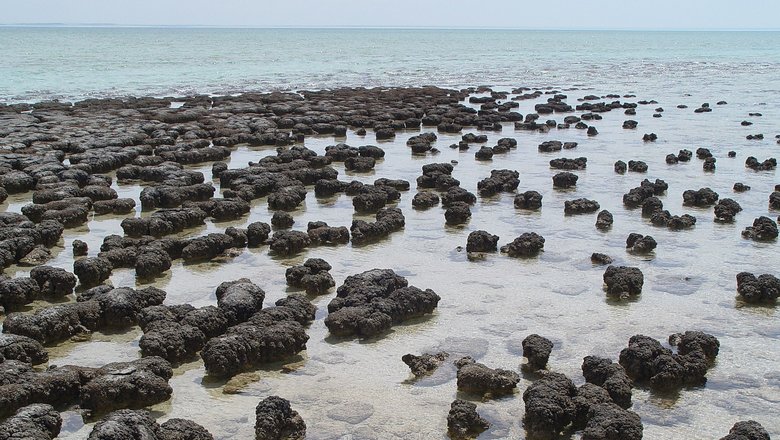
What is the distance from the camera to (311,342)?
28.2 feet

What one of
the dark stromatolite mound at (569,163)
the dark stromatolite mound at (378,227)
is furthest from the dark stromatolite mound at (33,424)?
the dark stromatolite mound at (569,163)

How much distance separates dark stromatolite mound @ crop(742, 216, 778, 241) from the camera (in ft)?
40.1

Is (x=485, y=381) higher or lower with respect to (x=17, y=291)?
higher

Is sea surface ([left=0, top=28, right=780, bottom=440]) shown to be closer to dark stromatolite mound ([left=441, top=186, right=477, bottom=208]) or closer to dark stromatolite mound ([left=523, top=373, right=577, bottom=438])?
dark stromatolite mound ([left=523, top=373, right=577, bottom=438])

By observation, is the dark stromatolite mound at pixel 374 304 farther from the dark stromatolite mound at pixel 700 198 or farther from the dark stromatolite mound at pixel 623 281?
the dark stromatolite mound at pixel 700 198

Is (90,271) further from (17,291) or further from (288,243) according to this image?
(288,243)

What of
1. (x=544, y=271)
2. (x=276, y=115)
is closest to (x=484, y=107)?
(x=276, y=115)

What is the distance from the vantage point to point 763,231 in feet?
40.1

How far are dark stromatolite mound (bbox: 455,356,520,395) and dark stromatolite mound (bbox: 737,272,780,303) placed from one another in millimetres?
3915

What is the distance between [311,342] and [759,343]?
4963 millimetres

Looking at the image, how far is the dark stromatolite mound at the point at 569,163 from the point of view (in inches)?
715

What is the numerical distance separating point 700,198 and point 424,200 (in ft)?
17.2

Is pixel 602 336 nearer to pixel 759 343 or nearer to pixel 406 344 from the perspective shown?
pixel 759 343

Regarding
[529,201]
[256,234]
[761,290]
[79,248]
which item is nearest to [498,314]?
[761,290]
